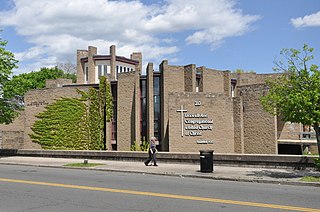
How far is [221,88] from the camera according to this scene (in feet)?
114

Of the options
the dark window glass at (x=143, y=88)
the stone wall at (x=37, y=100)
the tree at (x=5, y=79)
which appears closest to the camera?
the tree at (x=5, y=79)

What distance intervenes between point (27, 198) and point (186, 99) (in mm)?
18034

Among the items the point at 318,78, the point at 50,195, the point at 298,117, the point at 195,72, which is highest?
the point at 195,72

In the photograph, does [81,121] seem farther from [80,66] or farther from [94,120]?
[80,66]

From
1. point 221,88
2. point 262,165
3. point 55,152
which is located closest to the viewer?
point 262,165

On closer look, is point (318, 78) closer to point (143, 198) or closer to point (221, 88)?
point (143, 198)

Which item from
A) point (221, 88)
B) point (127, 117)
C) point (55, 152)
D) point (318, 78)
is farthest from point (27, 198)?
point (221, 88)

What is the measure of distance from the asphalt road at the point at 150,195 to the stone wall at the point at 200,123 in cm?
1183

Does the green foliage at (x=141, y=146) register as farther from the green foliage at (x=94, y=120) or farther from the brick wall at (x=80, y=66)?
the brick wall at (x=80, y=66)

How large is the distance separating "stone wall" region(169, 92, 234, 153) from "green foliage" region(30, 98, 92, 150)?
390 inches

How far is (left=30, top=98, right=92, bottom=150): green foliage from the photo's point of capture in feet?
108

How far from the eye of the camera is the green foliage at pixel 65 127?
33.0 metres

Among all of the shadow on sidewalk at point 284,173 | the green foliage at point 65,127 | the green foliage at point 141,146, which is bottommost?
the shadow on sidewalk at point 284,173

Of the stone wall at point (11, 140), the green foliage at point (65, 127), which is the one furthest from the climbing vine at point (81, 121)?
the stone wall at point (11, 140)
